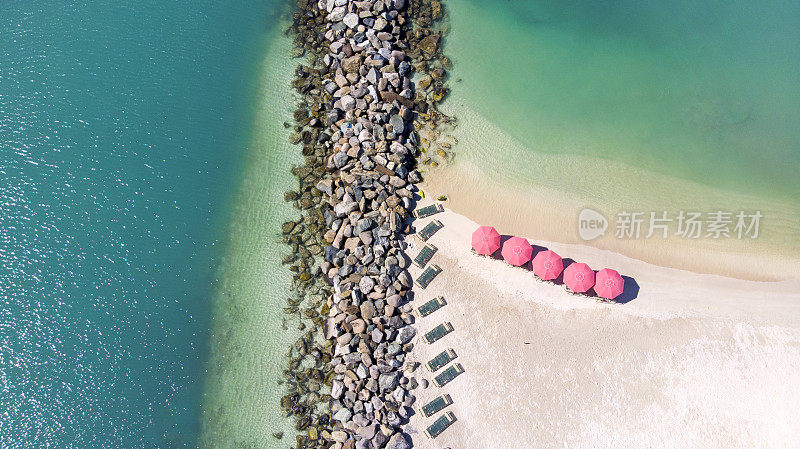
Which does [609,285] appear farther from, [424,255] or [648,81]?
[648,81]

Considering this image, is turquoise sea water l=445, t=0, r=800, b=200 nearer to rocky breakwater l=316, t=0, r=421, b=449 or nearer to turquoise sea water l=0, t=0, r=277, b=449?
rocky breakwater l=316, t=0, r=421, b=449

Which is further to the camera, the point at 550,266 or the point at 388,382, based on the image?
the point at 550,266

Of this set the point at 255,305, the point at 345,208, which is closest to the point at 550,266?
the point at 345,208

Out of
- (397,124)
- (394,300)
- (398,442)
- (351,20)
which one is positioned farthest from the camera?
(351,20)

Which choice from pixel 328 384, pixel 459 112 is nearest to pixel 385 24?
pixel 459 112

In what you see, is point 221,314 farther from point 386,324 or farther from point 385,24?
point 385,24

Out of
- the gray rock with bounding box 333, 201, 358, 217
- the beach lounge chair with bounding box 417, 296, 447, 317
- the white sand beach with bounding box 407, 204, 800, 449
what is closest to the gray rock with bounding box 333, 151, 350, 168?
the gray rock with bounding box 333, 201, 358, 217

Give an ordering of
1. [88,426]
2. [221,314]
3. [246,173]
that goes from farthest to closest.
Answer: [246,173] < [221,314] < [88,426]
